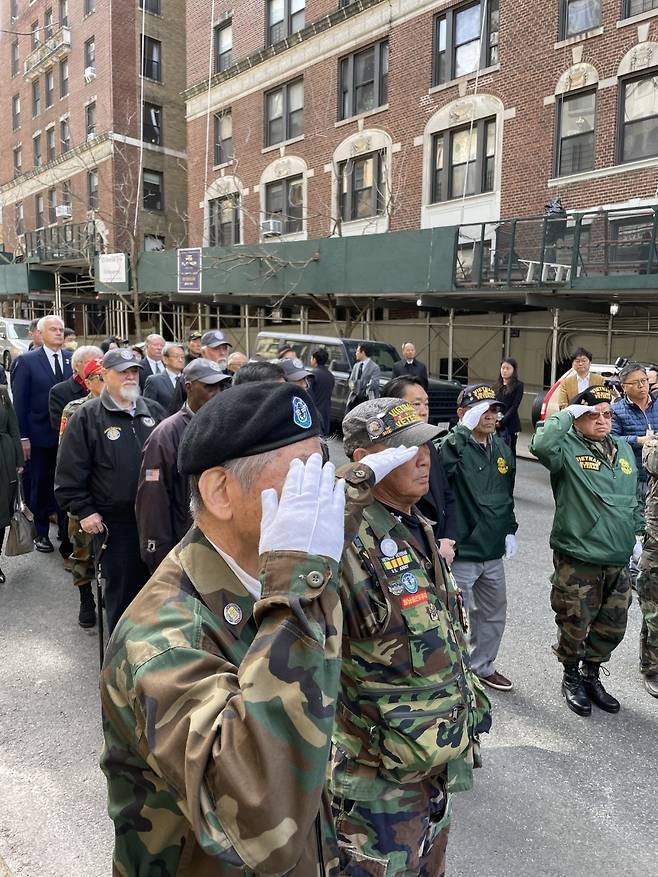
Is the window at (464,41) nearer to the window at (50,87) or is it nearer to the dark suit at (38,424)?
the dark suit at (38,424)

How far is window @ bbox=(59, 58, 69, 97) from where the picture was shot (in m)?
32.4

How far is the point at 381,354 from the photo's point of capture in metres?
14.1

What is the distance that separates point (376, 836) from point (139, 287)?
23.0 m

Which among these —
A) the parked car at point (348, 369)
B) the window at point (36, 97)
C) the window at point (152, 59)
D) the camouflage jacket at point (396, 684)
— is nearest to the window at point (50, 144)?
the window at point (36, 97)

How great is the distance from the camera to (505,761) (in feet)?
11.5

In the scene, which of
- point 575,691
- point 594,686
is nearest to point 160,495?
point 575,691

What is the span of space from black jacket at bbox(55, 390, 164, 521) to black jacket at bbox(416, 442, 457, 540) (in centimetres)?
193

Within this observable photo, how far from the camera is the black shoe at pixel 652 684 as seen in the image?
13.7 ft

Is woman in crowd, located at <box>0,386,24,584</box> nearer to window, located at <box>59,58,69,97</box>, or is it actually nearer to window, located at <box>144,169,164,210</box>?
window, located at <box>144,169,164,210</box>

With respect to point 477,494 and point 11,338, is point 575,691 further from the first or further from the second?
point 11,338

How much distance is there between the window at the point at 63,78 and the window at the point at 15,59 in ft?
21.3

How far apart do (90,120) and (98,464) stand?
106 feet

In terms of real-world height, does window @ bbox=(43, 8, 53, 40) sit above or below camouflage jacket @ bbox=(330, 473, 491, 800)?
above

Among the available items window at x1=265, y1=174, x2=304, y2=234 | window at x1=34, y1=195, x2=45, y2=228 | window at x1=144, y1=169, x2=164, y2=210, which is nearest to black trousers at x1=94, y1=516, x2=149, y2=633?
window at x1=265, y1=174, x2=304, y2=234
